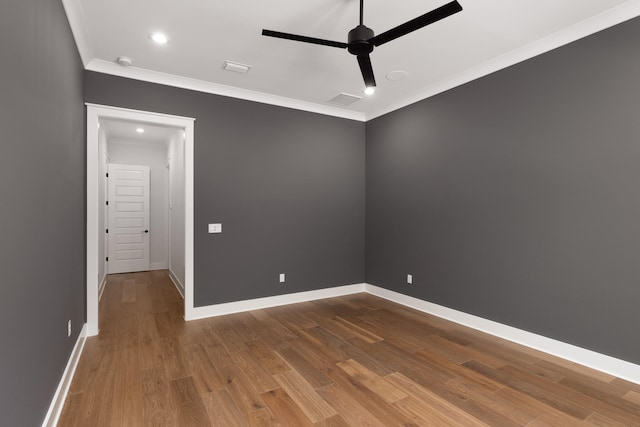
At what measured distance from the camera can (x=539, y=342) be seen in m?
3.05

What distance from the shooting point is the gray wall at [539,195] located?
2.58 meters

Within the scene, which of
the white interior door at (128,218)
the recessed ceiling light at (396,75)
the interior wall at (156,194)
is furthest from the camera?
the interior wall at (156,194)

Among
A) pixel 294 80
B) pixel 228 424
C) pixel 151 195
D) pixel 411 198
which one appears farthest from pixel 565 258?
pixel 151 195

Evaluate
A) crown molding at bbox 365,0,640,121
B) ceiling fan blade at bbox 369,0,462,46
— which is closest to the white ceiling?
crown molding at bbox 365,0,640,121

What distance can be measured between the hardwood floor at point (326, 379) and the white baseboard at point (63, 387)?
1.9 inches

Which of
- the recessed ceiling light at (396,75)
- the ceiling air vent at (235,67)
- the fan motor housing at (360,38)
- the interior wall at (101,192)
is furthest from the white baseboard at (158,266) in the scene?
the fan motor housing at (360,38)

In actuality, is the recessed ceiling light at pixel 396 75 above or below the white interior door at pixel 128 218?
above

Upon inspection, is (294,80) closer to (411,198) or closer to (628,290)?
(411,198)

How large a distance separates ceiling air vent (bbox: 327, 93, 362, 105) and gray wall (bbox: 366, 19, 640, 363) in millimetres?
783

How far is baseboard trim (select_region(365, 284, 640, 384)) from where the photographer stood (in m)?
2.56

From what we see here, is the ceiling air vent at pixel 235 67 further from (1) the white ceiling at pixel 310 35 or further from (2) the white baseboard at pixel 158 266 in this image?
(2) the white baseboard at pixel 158 266

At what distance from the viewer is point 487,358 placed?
2908 mm

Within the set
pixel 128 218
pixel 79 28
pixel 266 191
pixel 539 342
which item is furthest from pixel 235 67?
pixel 128 218

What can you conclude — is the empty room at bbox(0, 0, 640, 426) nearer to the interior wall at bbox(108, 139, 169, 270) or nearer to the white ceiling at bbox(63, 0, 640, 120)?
Result: the white ceiling at bbox(63, 0, 640, 120)
